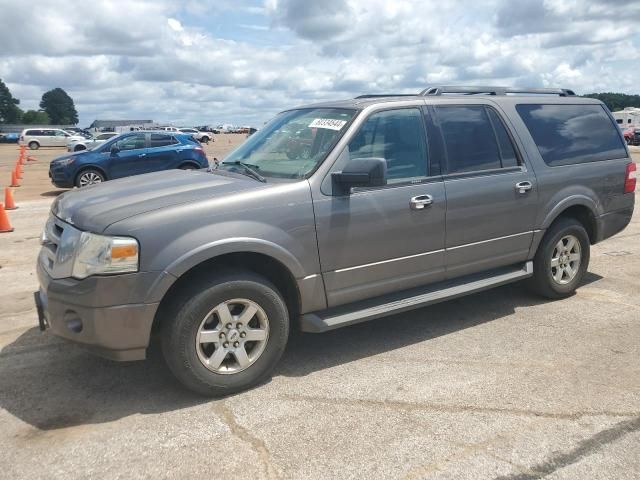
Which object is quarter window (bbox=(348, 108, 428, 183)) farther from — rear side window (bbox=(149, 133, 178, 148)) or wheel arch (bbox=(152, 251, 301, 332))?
rear side window (bbox=(149, 133, 178, 148))

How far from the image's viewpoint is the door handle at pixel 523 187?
16.4 feet

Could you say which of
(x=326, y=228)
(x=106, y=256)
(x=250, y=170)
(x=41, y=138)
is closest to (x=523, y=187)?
(x=326, y=228)

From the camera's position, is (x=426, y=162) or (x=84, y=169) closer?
(x=426, y=162)

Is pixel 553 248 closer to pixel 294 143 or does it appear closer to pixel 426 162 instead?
pixel 426 162

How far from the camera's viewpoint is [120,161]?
48.0ft

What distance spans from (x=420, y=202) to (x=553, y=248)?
5.84 feet

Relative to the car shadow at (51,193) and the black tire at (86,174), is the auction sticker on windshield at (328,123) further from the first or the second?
the car shadow at (51,193)

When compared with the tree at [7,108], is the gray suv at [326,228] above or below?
below

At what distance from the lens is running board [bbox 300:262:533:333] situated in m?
4.06

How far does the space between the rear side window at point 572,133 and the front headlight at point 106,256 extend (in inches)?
143

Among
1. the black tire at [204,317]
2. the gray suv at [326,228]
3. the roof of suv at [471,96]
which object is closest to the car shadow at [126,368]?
the black tire at [204,317]

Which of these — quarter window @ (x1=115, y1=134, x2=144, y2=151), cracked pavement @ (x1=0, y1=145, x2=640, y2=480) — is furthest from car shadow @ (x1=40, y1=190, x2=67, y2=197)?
cracked pavement @ (x1=0, y1=145, x2=640, y2=480)

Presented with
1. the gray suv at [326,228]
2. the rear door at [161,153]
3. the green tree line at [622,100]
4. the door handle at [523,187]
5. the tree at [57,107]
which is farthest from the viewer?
the tree at [57,107]

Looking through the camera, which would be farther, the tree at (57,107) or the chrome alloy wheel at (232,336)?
the tree at (57,107)
